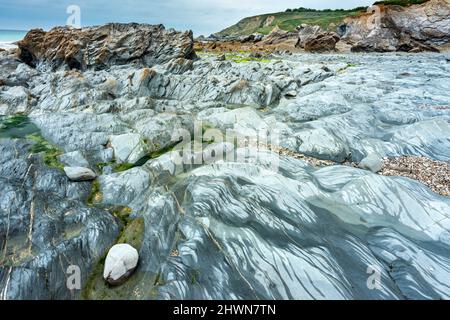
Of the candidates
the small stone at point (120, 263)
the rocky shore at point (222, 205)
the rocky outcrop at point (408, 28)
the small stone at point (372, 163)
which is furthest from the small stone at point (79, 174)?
the rocky outcrop at point (408, 28)

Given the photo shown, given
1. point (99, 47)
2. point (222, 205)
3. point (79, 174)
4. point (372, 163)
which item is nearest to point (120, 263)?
point (222, 205)

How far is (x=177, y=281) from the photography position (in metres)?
3.86

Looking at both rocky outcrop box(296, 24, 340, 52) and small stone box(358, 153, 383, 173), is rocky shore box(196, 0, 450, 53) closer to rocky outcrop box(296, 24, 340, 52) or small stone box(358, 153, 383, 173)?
rocky outcrop box(296, 24, 340, 52)

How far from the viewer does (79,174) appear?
6523mm

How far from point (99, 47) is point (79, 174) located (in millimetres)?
24128

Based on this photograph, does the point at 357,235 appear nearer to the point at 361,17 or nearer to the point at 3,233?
the point at 3,233

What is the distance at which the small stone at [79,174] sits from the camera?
650 cm

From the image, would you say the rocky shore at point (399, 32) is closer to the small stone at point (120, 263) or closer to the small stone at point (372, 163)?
the small stone at point (372, 163)

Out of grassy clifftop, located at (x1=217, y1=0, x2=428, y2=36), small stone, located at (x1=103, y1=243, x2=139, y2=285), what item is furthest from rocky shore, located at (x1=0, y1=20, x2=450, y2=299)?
grassy clifftop, located at (x1=217, y1=0, x2=428, y2=36)

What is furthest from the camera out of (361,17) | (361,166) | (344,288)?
(361,17)

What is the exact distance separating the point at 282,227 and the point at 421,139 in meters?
7.00

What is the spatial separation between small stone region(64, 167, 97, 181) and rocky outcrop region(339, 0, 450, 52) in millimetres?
55482

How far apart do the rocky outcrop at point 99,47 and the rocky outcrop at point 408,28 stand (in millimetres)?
40139
